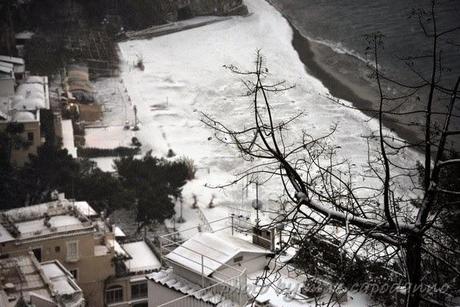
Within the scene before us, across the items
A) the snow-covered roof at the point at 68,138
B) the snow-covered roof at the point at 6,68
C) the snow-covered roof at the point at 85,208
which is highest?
the snow-covered roof at the point at 6,68

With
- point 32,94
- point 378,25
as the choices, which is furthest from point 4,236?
point 378,25

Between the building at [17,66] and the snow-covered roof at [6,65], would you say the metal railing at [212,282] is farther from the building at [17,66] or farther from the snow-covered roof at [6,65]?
the building at [17,66]

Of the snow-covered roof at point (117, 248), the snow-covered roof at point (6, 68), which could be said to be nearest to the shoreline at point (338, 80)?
the snow-covered roof at point (117, 248)

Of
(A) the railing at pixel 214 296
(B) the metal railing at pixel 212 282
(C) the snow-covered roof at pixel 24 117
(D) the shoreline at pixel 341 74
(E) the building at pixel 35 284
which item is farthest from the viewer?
(D) the shoreline at pixel 341 74

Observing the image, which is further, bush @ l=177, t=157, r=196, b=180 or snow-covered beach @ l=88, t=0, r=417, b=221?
snow-covered beach @ l=88, t=0, r=417, b=221

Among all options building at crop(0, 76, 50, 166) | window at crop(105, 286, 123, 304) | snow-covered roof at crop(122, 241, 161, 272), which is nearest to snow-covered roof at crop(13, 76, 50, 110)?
building at crop(0, 76, 50, 166)

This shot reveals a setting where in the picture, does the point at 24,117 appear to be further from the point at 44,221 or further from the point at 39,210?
the point at 44,221

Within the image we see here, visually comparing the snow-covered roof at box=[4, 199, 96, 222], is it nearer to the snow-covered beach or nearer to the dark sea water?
the snow-covered beach
